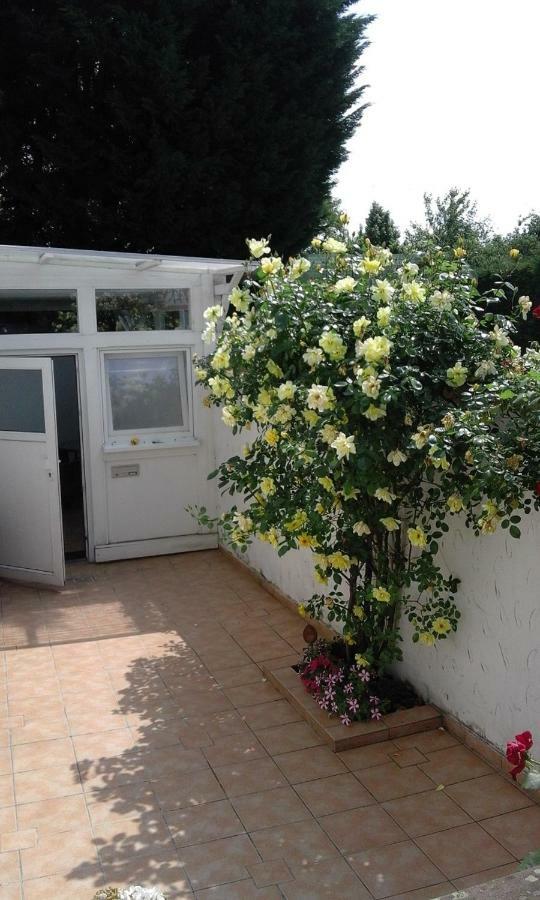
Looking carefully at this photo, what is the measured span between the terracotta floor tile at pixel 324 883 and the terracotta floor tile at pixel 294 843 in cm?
5

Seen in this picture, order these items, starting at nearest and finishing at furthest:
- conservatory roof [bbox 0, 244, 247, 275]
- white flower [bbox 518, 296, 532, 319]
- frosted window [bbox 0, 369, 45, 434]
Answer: white flower [bbox 518, 296, 532, 319], conservatory roof [bbox 0, 244, 247, 275], frosted window [bbox 0, 369, 45, 434]

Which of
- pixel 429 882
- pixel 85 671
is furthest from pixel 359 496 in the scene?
pixel 85 671

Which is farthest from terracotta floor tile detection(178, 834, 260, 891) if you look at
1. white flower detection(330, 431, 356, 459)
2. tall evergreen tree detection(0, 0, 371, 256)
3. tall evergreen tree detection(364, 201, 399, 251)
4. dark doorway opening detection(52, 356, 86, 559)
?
tall evergreen tree detection(364, 201, 399, 251)

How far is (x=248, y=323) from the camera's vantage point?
14.5 ft

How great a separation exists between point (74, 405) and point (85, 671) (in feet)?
19.2

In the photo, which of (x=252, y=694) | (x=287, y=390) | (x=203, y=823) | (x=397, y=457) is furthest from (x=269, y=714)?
(x=287, y=390)

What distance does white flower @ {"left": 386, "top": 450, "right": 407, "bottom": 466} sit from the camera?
3.82 metres

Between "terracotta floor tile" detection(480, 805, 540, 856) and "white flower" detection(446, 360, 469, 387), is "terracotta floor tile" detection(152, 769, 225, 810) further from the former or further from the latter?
"white flower" detection(446, 360, 469, 387)

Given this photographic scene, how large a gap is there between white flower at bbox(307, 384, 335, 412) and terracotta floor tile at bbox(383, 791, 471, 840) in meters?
1.88

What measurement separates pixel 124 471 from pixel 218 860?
16.6 feet

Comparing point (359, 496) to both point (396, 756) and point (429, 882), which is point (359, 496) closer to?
point (396, 756)

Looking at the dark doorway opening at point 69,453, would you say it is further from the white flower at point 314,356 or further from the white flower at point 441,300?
the white flower at point 441,300

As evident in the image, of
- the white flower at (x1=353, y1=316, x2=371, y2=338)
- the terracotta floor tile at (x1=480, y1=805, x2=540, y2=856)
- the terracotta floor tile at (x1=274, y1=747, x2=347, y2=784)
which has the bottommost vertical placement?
the terracotta floor tile at (x1=274, y1=747, x2=347, y2=784)

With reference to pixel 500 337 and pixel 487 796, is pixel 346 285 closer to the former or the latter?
pixel 500 337
